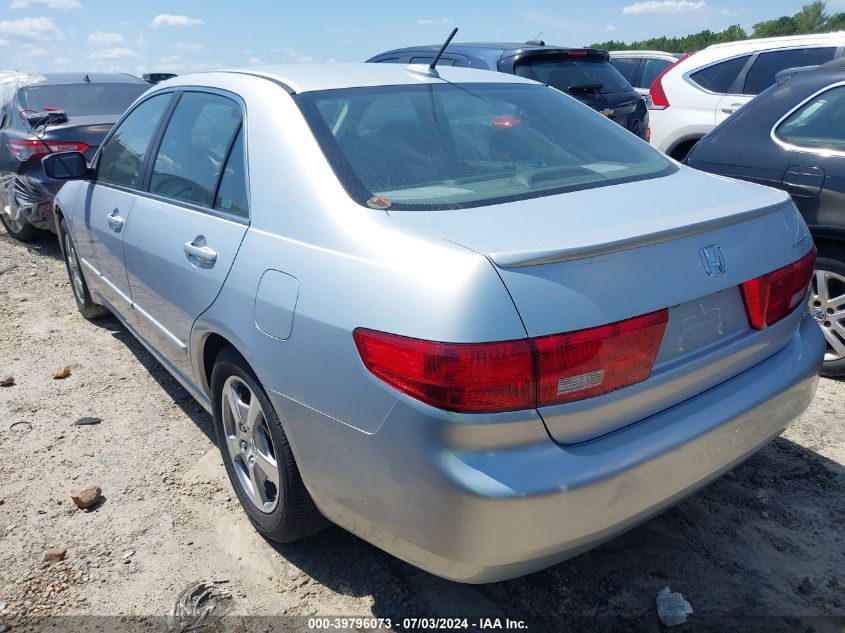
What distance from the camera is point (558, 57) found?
6.94 meters

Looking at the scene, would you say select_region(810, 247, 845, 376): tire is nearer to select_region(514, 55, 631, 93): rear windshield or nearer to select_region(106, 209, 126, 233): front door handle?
select_region(106, 209, 126, 233): front door handle

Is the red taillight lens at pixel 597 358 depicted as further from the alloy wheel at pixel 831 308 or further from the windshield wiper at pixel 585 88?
the windshield wiper at pixel 585 88

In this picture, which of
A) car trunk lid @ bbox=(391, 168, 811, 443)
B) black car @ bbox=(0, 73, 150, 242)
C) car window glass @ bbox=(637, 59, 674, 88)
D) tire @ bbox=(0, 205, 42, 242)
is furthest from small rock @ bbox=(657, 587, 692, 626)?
car window glass @ bbox=(637, 59, 674, 88)

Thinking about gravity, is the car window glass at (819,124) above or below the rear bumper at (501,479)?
above

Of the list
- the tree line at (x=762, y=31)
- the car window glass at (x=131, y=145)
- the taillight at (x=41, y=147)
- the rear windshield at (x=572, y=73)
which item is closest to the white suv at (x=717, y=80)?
the rear windshield at (x=572, y=73)

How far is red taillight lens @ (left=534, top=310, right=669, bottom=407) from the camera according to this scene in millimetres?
1697

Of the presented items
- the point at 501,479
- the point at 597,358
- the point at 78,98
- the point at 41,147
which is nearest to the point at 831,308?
the point at 597,358

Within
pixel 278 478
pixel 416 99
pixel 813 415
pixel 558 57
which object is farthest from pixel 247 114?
pixel 558 57

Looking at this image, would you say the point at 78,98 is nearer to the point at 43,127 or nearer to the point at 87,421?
the point at 43,127

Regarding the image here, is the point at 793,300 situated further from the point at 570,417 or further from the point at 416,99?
the point at 416,99

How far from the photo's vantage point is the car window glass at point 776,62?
611 cm

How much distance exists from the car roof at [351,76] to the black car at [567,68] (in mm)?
3606

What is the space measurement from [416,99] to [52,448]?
2407mm

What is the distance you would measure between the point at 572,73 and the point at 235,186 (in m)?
5.35
